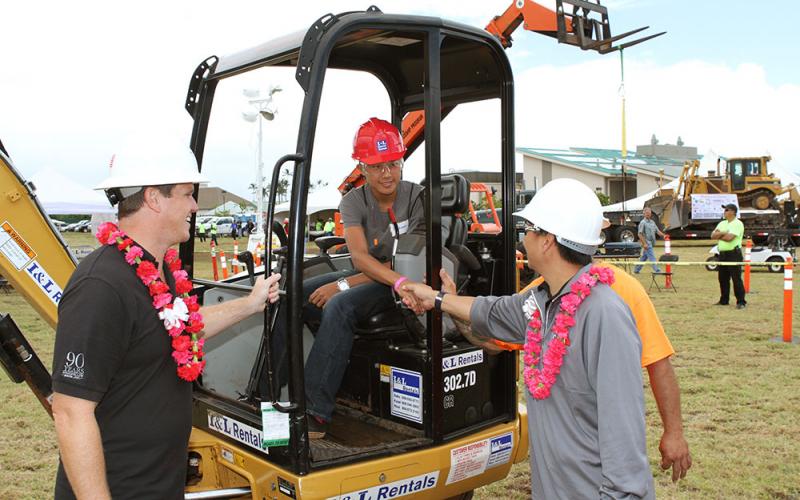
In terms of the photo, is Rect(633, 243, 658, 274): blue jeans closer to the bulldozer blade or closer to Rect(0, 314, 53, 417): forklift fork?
the bulldozer blade

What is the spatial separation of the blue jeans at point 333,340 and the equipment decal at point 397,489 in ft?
1.61

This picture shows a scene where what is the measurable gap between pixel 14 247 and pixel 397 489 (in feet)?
7.23

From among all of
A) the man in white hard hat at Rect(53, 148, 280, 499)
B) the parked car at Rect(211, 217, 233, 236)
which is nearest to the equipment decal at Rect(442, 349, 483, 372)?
the man in white hard hat at Rect(53, 148, 280, 499)

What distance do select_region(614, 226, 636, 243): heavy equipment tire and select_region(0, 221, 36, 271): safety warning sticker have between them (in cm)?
2367

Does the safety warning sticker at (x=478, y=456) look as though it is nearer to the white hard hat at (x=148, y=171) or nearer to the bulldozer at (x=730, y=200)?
the white hard hat at (x=148, y=171)

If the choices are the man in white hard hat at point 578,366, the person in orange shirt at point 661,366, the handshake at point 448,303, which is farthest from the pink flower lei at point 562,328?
the handshake at point 448,303

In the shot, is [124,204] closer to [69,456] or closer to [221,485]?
[69,456]

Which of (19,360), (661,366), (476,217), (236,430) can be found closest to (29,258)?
(19,360)

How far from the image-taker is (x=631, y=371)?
2127 millimetres

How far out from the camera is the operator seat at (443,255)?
3377 mm

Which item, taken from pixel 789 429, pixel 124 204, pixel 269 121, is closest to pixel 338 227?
pixel 789 429

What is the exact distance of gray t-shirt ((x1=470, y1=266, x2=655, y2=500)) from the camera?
6.86 ft

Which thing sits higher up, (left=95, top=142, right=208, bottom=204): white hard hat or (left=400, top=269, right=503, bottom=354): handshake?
(left=95, top=142, right=208, bottom=204): white hard hat

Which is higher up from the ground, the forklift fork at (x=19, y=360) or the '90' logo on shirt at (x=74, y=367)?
the '90' logo on shirt at (x=74, y=367)
